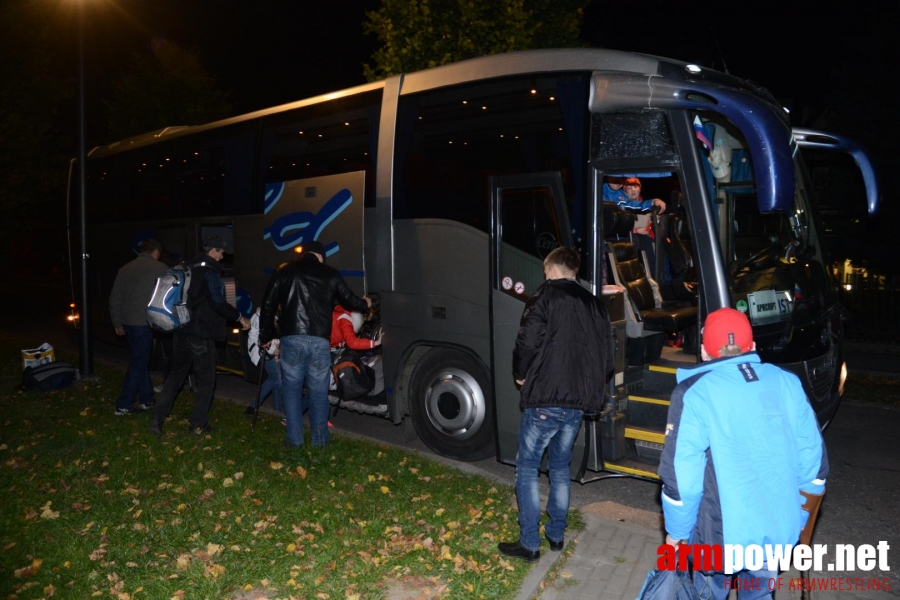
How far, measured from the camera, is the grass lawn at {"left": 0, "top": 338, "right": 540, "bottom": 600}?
4438mm

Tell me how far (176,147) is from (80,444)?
533cm

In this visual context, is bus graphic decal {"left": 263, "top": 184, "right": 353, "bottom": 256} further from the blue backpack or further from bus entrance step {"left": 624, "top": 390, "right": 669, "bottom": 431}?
bus entrance step {"left": 624, "top": 390, "right": 669, "bottom": 431}

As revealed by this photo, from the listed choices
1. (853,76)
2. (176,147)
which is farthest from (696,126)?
(853,76)

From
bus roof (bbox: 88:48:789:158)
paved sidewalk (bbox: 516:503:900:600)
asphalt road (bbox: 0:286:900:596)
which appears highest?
bus roof (bbox: 88:48:789:158)

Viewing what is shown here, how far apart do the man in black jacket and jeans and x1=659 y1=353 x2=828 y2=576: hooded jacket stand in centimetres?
134

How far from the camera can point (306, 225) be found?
8.24 meters

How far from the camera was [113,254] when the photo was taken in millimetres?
12570

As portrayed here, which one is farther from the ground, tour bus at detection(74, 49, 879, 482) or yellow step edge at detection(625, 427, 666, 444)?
tour bus at detection(74, 49, 879, 482)

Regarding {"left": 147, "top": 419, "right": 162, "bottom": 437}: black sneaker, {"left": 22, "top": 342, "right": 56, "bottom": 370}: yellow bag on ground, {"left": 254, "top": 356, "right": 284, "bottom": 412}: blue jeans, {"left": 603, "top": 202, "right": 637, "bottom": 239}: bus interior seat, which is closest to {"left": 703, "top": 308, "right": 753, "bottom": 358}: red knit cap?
{"left": 603, "top": 202, "right": 637, "bottom": 239}: bus interior seat

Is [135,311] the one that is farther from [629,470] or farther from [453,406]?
[629,470]

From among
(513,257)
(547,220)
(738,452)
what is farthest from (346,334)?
(738,452)

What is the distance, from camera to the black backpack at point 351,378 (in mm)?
7592

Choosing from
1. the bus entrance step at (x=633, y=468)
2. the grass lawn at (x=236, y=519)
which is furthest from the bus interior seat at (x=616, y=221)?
the grass lawn at (x=236, y=519)

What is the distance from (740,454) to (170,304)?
585 cm
